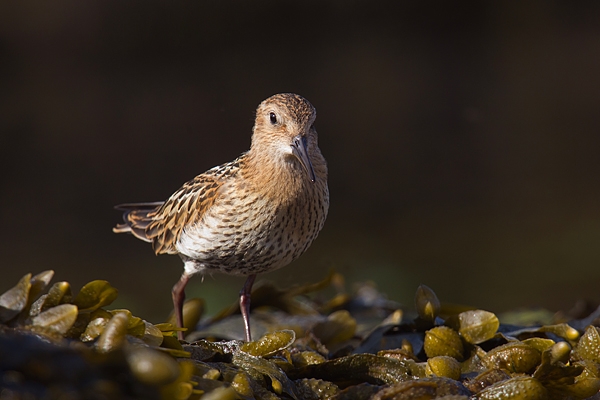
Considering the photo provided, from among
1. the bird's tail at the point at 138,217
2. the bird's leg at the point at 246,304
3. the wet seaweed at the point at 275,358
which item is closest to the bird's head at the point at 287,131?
the bird's leg at the point at 246,304

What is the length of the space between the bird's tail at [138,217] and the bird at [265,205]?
1.87 feet

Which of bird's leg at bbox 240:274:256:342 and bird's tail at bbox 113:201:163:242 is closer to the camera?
bird's leg at bbox 240:274:256:342

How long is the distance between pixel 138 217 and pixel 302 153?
1346mm

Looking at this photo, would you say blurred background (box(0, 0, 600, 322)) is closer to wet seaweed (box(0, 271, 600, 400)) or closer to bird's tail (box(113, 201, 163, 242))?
bird's tail (box(113, 201, 163, 242))

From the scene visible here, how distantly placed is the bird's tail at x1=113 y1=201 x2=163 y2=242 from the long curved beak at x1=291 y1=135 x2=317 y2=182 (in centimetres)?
115

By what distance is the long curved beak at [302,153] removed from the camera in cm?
281

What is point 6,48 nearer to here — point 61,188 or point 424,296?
point 61,188

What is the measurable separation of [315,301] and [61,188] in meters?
3.44

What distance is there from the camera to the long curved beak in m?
2.81

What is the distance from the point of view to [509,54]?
26.2 ft

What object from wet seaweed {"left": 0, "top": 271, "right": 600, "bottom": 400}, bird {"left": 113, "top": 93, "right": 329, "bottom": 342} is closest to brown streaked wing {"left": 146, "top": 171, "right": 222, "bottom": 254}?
bird {"left": 113, "top": 93, "right": 329, "bottom": 342}

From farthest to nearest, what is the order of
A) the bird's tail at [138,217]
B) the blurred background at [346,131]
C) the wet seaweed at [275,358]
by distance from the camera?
the blurred background at [346,131], the bird's tail at [138,217], the wet seaweed at [275,358]

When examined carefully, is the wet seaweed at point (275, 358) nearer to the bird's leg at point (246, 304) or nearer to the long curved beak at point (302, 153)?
the bird's leg at point (246, 304)

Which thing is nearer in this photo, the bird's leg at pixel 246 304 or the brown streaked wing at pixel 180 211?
the bird's leg at pixel 246 304
